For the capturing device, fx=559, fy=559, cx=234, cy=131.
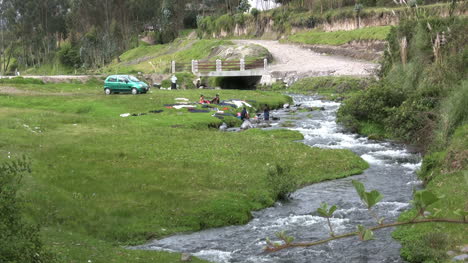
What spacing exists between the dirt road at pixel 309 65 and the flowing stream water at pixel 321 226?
128ft

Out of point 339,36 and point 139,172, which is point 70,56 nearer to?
point 339,36

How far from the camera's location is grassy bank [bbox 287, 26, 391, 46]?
255ft

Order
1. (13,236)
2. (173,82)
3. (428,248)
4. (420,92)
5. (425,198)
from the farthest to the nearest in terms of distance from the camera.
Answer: (173,82)
(420,92)
(428,248)
(13,236)
(425,198)

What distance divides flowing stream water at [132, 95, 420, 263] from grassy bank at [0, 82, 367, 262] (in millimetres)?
781

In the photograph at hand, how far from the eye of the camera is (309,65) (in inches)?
2995

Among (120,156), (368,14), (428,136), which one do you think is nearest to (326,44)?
(368,14)

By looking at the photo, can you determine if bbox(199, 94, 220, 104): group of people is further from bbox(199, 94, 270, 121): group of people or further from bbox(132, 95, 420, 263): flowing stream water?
bbox(132, 95, 420, 263): flowing stream water

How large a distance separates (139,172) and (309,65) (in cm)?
5491

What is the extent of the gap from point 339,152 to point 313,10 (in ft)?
268

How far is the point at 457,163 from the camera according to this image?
845 inches

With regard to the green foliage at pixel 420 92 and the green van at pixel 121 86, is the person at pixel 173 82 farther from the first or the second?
the green foliage at pixel 420 92

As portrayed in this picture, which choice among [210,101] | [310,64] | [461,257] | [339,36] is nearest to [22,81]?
[210,101]

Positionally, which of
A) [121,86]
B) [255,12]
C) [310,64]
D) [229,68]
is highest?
[255,12]

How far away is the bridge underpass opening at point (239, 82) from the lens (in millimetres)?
76000
